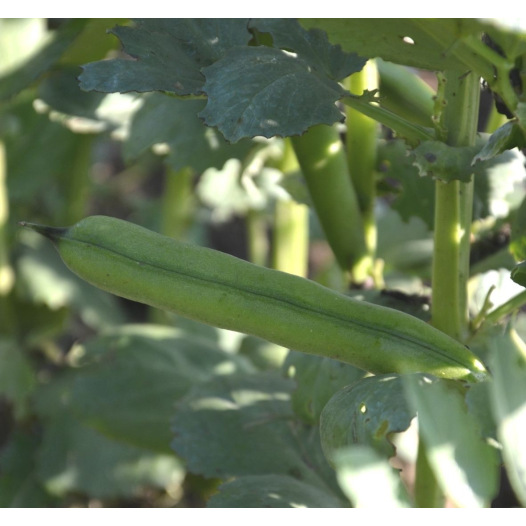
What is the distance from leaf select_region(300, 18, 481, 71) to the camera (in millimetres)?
840

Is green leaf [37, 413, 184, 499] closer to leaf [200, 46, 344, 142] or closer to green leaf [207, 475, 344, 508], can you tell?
green leaf [207, 475, 344, 508]

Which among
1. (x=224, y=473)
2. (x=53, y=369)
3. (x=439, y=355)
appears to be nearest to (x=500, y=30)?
(x=439, y=355)

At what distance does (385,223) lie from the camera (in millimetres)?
2012

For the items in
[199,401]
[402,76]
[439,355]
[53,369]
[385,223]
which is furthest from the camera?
[53,369]

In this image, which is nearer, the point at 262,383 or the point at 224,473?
the point at 224,473

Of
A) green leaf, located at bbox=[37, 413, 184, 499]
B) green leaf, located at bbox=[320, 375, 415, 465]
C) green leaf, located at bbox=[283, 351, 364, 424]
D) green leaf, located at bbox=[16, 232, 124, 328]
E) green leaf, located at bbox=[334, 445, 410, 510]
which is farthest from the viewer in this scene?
green leaf, located at bbox=[16, 232, 124, 328]

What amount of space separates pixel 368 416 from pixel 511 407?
281mm

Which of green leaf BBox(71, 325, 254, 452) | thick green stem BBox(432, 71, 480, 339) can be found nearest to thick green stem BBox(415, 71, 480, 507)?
thick green stem BBox(432, 71, 480, 339)

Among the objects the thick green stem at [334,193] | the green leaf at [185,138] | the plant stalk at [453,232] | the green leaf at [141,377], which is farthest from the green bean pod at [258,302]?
the green leaf at [141,377]

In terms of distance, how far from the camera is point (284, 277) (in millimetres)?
890

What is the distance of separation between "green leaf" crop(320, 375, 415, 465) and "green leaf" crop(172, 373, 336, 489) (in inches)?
19.6

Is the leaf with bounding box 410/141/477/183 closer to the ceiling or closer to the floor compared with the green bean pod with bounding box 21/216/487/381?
closer to the ceiling

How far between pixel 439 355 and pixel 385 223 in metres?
1.17

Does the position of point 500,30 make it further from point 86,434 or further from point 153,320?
point 153,320
